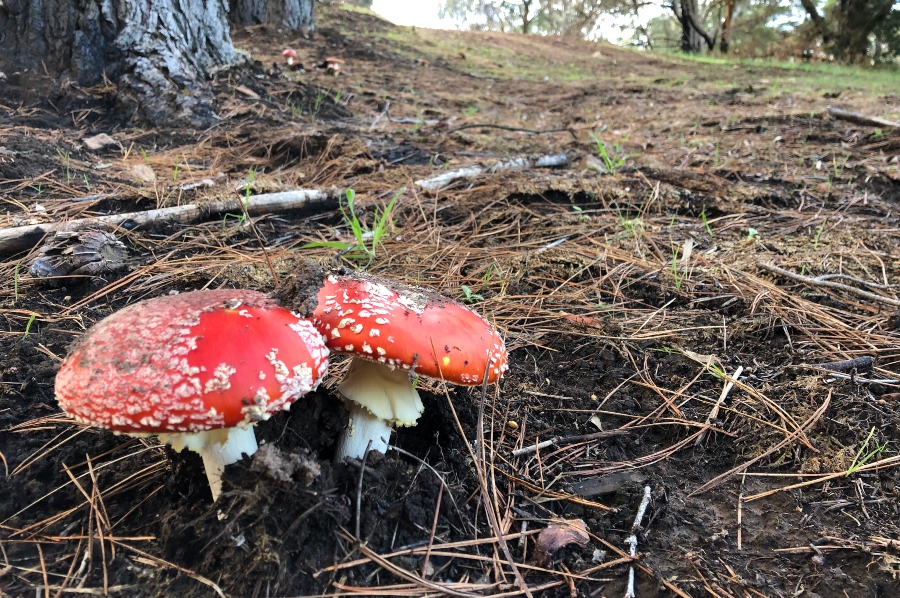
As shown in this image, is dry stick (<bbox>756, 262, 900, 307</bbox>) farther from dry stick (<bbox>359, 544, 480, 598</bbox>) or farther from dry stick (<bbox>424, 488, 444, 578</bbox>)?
dry stick (<bbox>359, 544, 480, 598</bbox>)

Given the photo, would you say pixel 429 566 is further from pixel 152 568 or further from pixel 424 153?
pixel 424 153

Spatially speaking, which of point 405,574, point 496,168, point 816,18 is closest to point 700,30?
point 816,18

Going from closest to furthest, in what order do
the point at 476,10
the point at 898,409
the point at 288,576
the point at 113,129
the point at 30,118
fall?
1. the point at 288,576
2. the point at 898,409
3. the point at 30,118
4. the point at 113,129
5. the point at 476,10

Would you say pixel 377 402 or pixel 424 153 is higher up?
pixel 424 153

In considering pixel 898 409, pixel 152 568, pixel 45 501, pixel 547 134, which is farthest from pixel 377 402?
pixel 547 134

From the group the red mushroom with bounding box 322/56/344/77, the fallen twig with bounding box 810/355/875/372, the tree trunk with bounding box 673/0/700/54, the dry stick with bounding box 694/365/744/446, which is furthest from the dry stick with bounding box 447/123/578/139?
the tree trunk with bounding box 673/0/700/54

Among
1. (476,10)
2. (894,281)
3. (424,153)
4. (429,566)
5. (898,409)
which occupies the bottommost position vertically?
(429,566)
